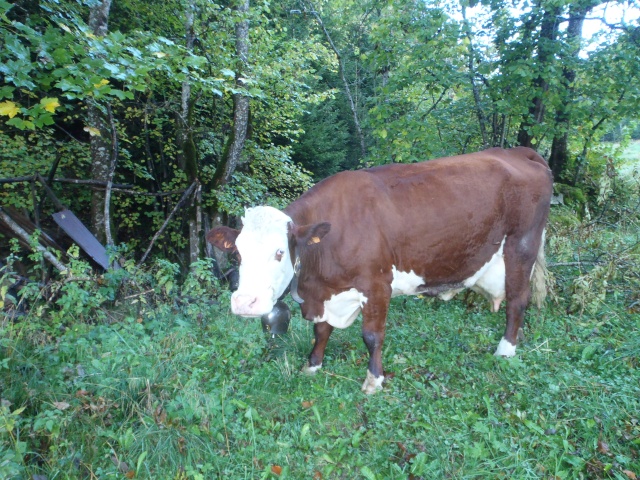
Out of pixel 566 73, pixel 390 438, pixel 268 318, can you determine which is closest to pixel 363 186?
pixel 268 318

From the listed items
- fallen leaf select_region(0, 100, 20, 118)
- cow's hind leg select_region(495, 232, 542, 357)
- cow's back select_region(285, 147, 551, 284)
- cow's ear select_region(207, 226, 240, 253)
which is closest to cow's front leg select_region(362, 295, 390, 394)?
cow's back select_region(285, 147, 551, 284)

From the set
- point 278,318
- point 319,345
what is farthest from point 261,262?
point 319,345

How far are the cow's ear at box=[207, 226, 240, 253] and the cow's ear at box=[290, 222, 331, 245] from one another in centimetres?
50

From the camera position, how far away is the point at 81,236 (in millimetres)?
5285

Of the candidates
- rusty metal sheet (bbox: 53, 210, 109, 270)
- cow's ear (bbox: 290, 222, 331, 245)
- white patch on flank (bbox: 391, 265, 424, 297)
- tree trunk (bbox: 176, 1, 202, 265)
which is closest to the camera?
cow's ear (bbox: 290, 222, 331, 245)

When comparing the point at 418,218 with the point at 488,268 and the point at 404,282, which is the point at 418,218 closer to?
the point at 404,282

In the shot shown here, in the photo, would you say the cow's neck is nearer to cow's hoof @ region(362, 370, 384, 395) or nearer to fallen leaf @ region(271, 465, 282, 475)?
cow's hoof @ region(362, 370, 384, 395)

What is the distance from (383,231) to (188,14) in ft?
19.2

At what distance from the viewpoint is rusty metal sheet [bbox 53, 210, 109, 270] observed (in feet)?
17.1

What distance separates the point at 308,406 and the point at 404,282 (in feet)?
4.77

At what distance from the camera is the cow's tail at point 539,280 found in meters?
4.84

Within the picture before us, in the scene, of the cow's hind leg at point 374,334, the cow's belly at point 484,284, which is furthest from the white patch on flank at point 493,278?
the cow's hind leg at point 374,334

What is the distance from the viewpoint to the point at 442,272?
4164mm

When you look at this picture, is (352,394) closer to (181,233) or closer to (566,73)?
(181,233)
